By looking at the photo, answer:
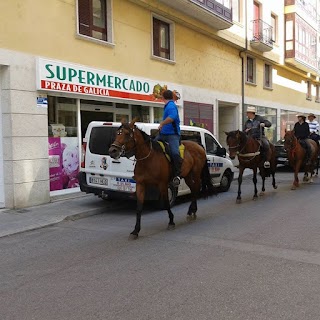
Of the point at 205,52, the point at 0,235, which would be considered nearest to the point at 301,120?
the point at 205,52

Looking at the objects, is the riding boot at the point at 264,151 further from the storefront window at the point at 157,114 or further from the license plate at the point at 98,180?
the license plate at the point at 98,180

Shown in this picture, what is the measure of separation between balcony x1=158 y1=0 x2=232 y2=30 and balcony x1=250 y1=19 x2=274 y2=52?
3.27 metres

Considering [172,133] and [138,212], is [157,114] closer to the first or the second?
[172,133]

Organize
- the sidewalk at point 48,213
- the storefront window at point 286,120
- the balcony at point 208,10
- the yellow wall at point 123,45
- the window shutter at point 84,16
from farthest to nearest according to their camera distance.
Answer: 1. the storefront window at point 286,120
2. the balcony at point 208,10
3. the window shutter at point 84,16
4. the yellow wall at point 123,45
5. the sidewalk at point 48,213

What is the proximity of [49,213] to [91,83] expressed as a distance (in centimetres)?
411

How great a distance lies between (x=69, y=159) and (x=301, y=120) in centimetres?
757

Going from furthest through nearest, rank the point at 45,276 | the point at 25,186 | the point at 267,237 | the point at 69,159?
the point at 69,159
the point at 25,186
the point at 267,237
the point at 45,276

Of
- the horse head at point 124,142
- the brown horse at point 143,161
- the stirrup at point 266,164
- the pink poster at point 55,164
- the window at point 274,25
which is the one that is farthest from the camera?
the window at point 274,25

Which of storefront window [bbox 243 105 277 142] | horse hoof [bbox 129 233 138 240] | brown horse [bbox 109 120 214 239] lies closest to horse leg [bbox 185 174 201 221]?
brown horse [bbox 109 120 214 239]

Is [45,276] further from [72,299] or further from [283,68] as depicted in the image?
[283,68]

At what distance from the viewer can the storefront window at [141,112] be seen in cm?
1346

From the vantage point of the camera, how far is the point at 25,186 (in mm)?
9422

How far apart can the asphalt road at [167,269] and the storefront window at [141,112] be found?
5.77 m

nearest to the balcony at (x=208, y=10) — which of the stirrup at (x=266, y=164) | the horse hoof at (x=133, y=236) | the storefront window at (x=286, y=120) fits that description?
the stirrup at (x=266, y=164)
